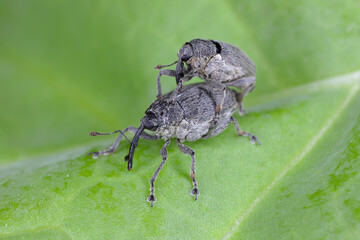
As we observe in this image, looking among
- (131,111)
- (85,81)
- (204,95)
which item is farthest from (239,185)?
(85,81)

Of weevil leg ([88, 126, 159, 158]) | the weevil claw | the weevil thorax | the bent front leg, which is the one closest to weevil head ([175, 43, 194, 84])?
the bent front leg

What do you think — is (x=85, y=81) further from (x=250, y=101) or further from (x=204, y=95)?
(x=250, y=101)

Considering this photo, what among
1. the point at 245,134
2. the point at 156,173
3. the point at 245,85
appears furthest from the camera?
the point at 245,85

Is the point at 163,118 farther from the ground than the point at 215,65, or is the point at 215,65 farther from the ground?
the point at 215,65

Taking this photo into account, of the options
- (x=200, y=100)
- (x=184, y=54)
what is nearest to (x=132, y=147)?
(x=200, y=100)

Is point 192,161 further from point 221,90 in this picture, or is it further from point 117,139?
point 221,90

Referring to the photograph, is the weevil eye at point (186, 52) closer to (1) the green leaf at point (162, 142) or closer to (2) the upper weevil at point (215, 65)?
(2) the upper weevil at point (215, 65)

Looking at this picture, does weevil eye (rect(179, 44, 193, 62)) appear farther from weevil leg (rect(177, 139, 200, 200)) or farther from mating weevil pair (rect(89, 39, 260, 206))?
weevil leg (rect(177, 139, 200, 200))

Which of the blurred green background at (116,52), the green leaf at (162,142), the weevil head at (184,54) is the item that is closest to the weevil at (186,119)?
the green leaf at (162,142)
